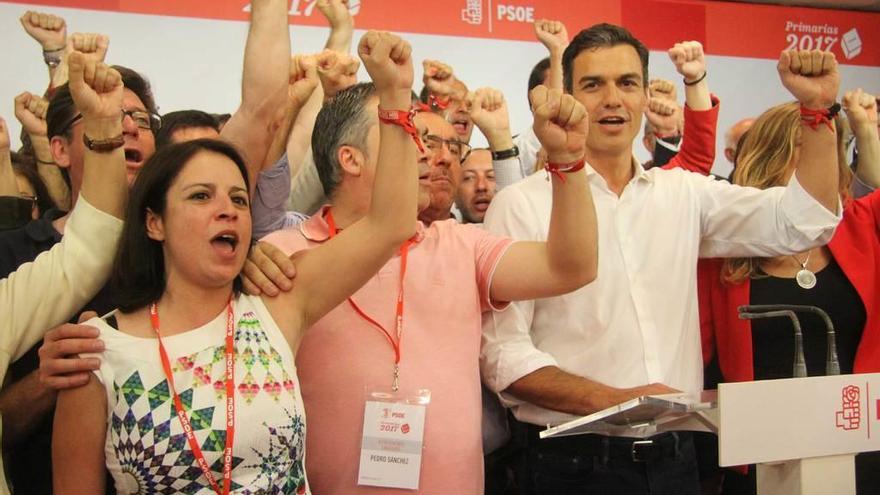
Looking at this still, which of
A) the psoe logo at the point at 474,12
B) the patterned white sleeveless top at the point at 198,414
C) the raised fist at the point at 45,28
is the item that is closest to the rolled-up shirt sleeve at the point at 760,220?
the patterned white sleeveless top at the point at 198,414

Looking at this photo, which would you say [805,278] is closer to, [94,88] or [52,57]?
[94,88]

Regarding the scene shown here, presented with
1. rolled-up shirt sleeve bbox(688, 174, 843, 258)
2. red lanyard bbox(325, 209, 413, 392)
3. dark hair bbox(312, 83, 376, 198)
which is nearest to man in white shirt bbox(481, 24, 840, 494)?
rolled-up shirt sleeve bbox(688, 174, 843, 258)

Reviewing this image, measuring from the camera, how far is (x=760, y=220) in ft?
7.14

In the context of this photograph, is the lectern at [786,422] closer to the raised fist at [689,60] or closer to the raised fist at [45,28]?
the raised fist at [689,60]

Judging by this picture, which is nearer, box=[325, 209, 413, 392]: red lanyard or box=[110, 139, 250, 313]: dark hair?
box=[110, 139, 250, 313]: dark hair

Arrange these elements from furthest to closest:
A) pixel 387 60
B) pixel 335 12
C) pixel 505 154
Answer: pixel 335 12 → pixel 505 154 → pixel 387 60

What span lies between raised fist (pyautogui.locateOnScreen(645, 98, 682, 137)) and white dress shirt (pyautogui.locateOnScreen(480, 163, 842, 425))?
3.84 feet

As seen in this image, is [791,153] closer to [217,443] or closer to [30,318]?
[217,443]

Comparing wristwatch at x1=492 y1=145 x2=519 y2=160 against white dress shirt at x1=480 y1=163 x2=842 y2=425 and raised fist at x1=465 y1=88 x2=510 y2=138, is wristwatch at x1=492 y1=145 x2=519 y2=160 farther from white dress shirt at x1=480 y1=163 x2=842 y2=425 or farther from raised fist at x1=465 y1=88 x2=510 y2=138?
white dress shirt at x1=480 y1=163 x2=842 y2=425

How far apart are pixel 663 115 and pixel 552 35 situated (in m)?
0.56

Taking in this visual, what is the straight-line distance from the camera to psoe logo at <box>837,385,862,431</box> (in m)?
1.59

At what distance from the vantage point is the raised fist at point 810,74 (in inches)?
78.8

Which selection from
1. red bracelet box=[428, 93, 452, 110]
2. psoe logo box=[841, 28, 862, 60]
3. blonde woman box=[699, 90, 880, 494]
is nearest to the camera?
blonde woman box=[699, 90, 880, 494]

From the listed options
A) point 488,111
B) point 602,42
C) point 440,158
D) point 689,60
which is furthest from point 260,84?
point 689,60
